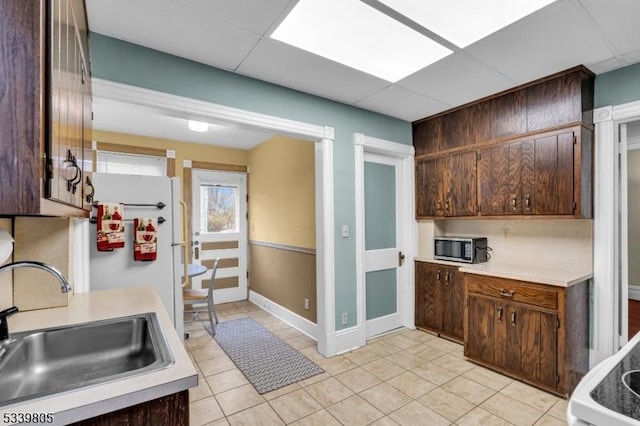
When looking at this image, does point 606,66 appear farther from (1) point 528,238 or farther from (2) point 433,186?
→ (2) point 433,186

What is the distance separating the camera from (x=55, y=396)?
0.80 meters

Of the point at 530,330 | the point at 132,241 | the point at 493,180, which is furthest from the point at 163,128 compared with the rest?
the point at 530,330

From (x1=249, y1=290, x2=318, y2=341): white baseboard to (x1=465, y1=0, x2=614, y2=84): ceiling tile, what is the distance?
3.00 meters

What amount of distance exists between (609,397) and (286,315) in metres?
3.57

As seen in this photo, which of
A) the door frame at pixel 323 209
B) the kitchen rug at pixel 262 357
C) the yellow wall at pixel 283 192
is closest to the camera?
the kitchen rug at pixel 262 357

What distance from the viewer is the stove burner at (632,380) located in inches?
31.4

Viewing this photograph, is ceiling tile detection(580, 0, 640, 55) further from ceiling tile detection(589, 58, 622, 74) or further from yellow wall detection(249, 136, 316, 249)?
yellow wall detection(249, 136, 316, 249)

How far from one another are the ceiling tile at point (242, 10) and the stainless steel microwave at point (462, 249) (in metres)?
2.69

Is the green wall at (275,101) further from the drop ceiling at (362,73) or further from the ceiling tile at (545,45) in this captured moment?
the ceiling tile at (545,45)

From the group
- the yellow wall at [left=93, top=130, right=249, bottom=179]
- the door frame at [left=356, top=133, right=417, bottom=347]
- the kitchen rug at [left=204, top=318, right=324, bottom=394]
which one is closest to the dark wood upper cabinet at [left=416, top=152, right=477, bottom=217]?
the door frame at [left=356, top=133, right=417, bottom=347]

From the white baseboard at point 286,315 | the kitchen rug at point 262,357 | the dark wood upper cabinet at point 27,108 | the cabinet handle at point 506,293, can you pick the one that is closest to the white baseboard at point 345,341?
the kitchen rug at point 262,357

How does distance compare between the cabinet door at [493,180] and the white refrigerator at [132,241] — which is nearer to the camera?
the white refrigerator at [132,241]

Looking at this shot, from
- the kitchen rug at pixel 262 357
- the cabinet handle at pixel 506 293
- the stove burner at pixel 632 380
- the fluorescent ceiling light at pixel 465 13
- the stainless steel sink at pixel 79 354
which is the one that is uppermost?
the fluorescent ceiling light at pixel 465 13

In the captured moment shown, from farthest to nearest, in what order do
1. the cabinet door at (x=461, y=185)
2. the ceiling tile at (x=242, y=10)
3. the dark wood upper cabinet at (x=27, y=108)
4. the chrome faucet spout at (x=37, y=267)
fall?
1. the cabinet door at (x=461, y=185)
2. the ceiling tile at (x=242, y=10)
3. the chrome faucet spout at (x=37, y=267)
4. the dark wood upper cabinet at (x=27, y=108)
